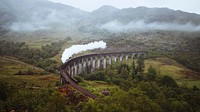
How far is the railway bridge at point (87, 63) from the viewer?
6741cm

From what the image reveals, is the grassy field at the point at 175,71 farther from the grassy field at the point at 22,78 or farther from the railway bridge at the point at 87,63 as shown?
the grassy field at the point at 22,78

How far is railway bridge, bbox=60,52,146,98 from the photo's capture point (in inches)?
2654

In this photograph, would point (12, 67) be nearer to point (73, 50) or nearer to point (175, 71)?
point (73, 50)

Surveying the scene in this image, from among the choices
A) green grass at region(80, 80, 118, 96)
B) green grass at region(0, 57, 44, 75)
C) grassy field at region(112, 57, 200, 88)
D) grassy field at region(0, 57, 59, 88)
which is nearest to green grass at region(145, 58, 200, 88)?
grassy field at region(112, 57, 200, 88)

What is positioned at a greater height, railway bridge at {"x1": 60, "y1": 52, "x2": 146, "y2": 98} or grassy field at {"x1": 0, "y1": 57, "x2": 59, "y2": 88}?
railway bridge at {"x1": 60, "y1": 52, "x2": 146, "y2": 98}

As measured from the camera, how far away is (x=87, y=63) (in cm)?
10006

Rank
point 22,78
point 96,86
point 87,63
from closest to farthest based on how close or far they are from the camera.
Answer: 1. point 96,86
2. point 22,78
3. point 87,63

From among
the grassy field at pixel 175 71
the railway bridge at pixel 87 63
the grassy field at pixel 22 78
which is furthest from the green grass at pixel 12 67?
the grassy field at pixel 175 71

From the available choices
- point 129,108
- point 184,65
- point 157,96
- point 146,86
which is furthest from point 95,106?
point 184,65

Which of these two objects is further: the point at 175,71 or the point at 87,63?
the point at 175,71

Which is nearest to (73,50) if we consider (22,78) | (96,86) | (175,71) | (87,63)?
(87,63)

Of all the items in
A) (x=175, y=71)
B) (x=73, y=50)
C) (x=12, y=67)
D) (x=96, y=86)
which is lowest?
(x=96, y=86)

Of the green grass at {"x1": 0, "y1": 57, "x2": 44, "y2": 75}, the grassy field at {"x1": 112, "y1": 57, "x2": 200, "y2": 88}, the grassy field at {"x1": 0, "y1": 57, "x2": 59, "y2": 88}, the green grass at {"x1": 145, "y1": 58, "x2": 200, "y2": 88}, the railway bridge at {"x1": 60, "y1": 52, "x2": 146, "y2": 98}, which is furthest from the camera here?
the green grass at {"x1": 0, "y1": 57, "x2": 44, "y2": 75}

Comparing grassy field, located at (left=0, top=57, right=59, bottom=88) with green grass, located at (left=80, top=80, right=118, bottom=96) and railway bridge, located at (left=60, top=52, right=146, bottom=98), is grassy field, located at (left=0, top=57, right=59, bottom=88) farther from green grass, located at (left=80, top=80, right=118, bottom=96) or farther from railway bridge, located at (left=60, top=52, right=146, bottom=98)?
green grass, located at (left=80, top=80, right=118, bottom=96)
